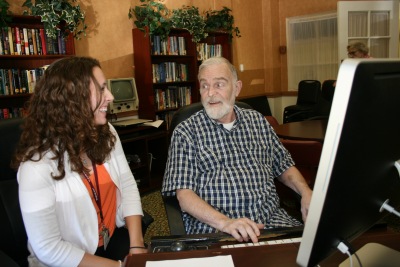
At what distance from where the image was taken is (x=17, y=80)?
3180 mm

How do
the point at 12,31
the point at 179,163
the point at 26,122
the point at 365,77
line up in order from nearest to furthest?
the point at 365,77 < the point at 26,122 < the point at 179,163 < the point at 12,31

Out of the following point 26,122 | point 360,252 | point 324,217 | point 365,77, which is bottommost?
point 360,252

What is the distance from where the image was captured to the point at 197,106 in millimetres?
1903

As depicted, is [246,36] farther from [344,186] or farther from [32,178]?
[344,186]

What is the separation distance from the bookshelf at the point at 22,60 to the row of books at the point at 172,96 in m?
1.31

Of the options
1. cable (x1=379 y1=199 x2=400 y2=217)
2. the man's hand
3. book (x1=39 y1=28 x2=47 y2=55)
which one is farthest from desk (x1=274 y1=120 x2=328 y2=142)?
book (x1=39 y1=28 x2=47 y2=55)

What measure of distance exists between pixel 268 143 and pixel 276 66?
5.15 m

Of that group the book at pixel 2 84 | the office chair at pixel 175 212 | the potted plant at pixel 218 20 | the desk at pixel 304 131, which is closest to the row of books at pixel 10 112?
the book at pixel 2 84

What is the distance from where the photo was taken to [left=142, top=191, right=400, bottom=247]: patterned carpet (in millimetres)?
2798

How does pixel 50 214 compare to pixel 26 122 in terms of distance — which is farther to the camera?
pixel 26 122

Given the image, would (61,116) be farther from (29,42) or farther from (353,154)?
(29,42)

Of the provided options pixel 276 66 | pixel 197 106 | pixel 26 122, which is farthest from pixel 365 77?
pixel 276 66

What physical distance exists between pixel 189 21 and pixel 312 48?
8.92 ft

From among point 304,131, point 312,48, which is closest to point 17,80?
point 304,131
